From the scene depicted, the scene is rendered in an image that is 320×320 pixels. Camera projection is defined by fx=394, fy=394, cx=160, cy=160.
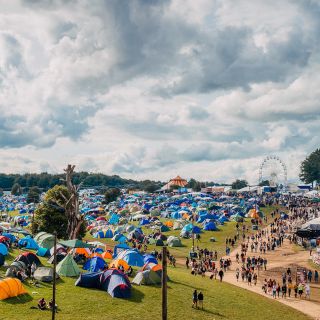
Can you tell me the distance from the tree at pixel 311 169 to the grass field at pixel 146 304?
484ft

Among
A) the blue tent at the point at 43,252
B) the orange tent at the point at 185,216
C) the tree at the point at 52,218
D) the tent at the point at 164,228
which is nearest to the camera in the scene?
the blue tent at the point at 43,252

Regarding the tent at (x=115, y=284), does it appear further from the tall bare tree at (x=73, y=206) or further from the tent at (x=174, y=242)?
the tent at (x=174, y=242)

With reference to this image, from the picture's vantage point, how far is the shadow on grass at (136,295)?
2899 cm

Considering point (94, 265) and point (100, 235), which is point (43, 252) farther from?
point (100, 235)

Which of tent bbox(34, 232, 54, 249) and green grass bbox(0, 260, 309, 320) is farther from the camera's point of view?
tent bbox(34, 232, 54, 249)

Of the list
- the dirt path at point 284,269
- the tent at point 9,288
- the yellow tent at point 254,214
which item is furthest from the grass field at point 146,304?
the yellow tent at point 254,214

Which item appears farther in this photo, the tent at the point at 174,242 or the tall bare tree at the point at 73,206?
the tent at the point at 174,242

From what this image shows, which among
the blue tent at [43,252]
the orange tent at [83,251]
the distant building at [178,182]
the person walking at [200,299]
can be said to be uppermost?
the distant building at [178,182]

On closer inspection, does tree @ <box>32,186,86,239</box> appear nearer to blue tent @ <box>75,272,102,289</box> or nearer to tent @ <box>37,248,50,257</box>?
tent @ <box>37,248,50,257</box>

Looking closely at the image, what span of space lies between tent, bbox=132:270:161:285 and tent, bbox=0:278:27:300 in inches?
394

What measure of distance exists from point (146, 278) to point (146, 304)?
197 inches

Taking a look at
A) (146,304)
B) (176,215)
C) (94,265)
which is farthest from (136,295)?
(176,215)

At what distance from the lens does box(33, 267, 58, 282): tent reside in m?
30.5

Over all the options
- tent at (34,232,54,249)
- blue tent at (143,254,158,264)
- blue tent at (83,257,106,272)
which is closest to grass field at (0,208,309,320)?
blue tent at (143,254,158,264)
